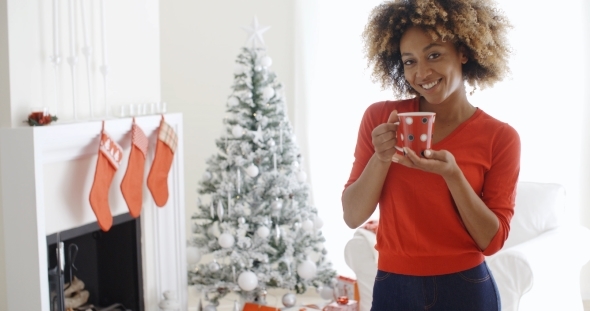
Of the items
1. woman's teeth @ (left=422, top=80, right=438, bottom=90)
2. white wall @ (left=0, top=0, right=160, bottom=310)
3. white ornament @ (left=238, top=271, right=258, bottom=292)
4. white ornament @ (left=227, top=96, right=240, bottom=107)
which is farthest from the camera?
white ornament @ (left=227, top=96, right=240, bottom=107)

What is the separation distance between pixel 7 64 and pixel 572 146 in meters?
3.07

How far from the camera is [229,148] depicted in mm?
3379

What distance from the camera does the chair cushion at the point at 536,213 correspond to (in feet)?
10.8

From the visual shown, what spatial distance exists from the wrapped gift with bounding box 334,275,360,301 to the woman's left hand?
226cm

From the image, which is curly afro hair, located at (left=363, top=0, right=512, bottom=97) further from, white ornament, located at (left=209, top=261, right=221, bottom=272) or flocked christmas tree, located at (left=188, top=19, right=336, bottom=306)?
white ornament, located at (left=209, top=261, right=221, bottom=272)

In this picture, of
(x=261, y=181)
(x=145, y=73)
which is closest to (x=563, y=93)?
(x=261, y=181)

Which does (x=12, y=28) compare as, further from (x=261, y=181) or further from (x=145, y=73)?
(x=261, y=181)

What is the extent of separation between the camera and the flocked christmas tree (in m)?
3.35

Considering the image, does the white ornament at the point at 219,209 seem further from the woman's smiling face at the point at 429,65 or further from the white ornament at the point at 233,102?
the woman's smiling face at the point at 429,65

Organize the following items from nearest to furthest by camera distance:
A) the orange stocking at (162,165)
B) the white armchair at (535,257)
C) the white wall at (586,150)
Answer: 1. the white armchair at (535,257)
2. the orange stocking at (162,165)
3. the white wall at (586,150)

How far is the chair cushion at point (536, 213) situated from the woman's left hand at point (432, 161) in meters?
2.11

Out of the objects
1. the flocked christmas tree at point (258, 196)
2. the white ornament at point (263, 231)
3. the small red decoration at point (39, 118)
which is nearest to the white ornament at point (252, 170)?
the flocked christmas tree at point (258, 196)

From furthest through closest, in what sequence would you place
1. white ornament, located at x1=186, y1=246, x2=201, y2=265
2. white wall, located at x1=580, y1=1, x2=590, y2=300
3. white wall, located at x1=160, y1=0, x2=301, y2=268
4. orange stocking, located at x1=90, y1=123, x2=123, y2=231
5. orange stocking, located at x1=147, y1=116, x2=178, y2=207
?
1. white wall, located at x1=160, y1=0, x2=301, y2=268
2. white wall, located at x1=580, y1=1, x2=590, y2=300
3. white ornament, located at x1=186, y1=246, x2=201, y2=265
4. orange stocking, located at x1=147, y1=116, x2=178, y2=207
5. orange stocking, located at x1=90, y1=123, x2=123, y2=231

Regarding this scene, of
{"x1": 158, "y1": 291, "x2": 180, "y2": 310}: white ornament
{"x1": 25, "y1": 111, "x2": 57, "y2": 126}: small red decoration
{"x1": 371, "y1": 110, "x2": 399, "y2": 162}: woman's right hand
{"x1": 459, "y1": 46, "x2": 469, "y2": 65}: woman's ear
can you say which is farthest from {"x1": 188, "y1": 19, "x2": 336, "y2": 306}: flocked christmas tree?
{"x1": 371, "y1": 110, "x2": 399, "y2": 162}: woman's right hand
